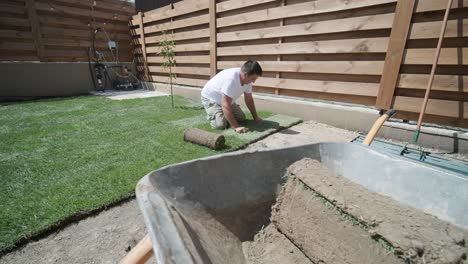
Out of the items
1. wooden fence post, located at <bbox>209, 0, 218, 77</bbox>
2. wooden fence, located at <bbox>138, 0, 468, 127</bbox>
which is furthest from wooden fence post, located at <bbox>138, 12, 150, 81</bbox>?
wooden fence post, located at <bbox>209, 0, 218, 77</bbox>

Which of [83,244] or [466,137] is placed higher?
[466,137]

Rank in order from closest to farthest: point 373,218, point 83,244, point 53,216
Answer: point 373,218
point 83,244
point 53,216

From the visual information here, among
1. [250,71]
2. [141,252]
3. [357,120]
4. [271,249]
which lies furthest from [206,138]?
[357,120]

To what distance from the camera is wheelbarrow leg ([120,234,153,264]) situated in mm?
796

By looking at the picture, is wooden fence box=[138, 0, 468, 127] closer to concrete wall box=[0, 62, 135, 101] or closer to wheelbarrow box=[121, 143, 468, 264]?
wheelbarrow box=[121, 143, 468, 264]

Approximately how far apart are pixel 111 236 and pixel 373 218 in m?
1.57

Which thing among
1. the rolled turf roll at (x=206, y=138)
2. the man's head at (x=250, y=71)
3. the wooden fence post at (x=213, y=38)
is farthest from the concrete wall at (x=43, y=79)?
the man's head at (x=250, y=71)

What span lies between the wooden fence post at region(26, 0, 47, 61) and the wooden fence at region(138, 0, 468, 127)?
384cm

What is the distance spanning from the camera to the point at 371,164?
1247 millimetres

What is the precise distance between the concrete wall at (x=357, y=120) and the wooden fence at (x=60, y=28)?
526 centimetres

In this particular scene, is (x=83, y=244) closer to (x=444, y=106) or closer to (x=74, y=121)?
(x=74, y=121)

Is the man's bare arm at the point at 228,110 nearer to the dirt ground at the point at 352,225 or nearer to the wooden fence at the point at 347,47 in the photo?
the wooden fence at the point at 347,47

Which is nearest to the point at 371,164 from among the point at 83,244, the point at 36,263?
the point at 83,244

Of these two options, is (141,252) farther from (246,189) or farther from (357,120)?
(357,120)
